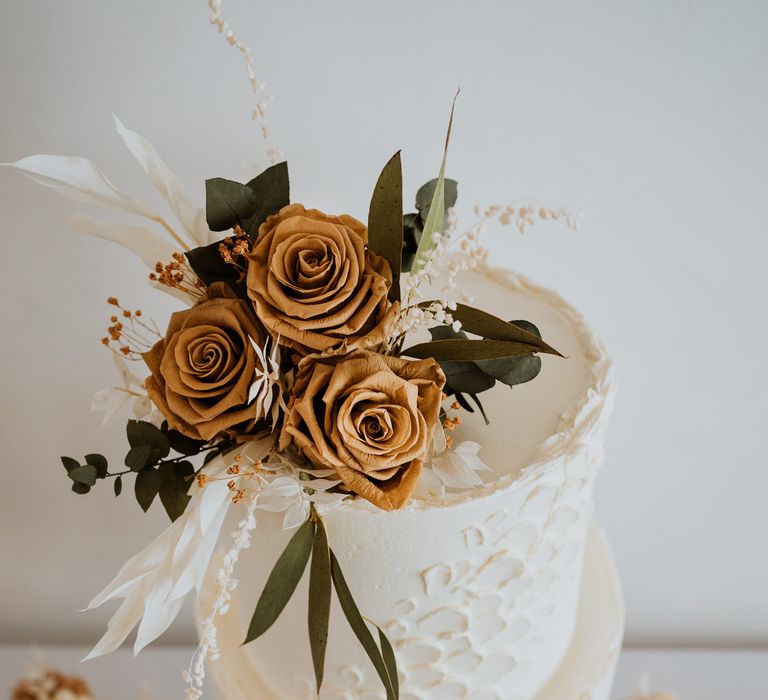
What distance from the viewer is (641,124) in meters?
1.00

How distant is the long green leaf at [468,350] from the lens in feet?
2.11

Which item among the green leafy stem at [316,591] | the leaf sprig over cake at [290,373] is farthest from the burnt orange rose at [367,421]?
the green leafy stem at [316,591]

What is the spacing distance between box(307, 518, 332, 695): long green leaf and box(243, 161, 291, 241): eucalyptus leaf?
0.29 m

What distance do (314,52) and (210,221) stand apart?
40cm

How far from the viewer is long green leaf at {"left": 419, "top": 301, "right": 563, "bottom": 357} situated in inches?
25.3

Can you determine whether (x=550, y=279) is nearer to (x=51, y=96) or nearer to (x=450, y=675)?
(x=450, y=675)

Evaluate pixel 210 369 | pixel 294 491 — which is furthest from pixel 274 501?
pixel 210 369

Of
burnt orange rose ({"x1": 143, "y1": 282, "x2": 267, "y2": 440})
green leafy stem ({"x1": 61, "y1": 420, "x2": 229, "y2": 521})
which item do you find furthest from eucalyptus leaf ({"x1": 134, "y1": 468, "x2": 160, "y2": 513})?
burnt orange rose ({"x1": 143, "y1": 282, "x2": 267, "y2": 440})

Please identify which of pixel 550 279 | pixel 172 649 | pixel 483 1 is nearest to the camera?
pixel 483 1

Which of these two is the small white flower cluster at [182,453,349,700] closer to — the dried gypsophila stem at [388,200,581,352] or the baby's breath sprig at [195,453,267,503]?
the baby's breath sprig at [195,453,267,503]

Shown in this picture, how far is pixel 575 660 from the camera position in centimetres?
96

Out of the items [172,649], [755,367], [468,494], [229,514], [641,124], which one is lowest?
[172,649]

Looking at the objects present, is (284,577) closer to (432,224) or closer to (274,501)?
(274,501)

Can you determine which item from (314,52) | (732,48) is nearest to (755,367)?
(732,48)
